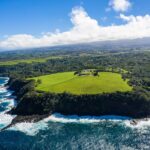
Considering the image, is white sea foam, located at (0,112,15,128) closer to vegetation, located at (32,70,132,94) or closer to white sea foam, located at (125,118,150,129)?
vegetation, located at (32,70,132,94)

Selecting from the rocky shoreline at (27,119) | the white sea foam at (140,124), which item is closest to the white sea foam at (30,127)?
the rocky shoreline at (27,119)

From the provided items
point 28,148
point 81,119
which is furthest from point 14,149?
point 81,119

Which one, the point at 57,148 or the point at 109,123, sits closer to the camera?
the point at 57,148

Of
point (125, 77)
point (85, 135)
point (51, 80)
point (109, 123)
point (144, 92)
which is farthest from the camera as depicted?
point (51, 80)

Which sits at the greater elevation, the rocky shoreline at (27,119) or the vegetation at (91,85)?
the vegetation at (91,85)

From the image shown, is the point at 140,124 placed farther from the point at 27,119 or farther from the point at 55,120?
the point at 27,119

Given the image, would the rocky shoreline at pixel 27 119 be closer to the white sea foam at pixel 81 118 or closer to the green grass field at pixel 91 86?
the white sea foam at pixel 81 118

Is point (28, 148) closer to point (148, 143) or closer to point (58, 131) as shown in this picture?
point (58, 131)
